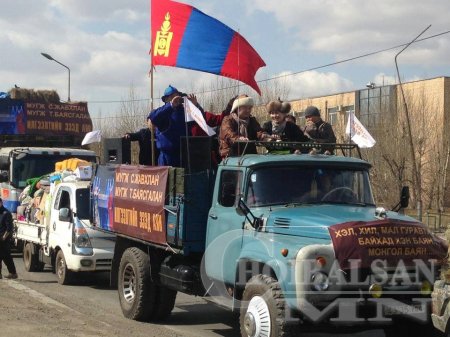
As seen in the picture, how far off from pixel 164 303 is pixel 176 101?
2747 mm

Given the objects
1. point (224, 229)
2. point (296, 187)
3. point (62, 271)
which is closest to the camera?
point (296, 187)

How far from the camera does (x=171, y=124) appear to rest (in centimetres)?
988

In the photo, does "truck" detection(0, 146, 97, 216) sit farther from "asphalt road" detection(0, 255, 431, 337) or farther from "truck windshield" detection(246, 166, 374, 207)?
"truck windshield" detection(246, 166, 374, 207)

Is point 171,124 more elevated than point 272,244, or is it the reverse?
point 171,124

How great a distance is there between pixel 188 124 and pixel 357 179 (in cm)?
286

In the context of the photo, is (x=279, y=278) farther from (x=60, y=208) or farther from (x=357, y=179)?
(x=60, y=208)

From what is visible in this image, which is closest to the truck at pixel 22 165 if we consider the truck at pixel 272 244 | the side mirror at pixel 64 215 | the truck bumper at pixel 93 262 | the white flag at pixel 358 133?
the side mirror at pixel 64 215

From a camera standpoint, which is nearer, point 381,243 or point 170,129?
point 381,243

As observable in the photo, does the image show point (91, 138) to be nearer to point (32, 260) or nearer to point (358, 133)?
point (32, 260)

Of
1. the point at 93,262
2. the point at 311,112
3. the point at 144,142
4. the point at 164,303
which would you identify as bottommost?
the point at 164,303

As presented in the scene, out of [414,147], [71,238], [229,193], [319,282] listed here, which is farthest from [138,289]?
[414,147]

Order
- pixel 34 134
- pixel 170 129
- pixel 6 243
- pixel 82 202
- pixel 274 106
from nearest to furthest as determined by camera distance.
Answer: pixel 274 106, pixel 170 129, pixel 82 202, pixel 6 243, pixel 34 134

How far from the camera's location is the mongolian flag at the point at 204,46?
9891 mm

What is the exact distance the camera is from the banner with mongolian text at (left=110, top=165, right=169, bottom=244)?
8.91m
